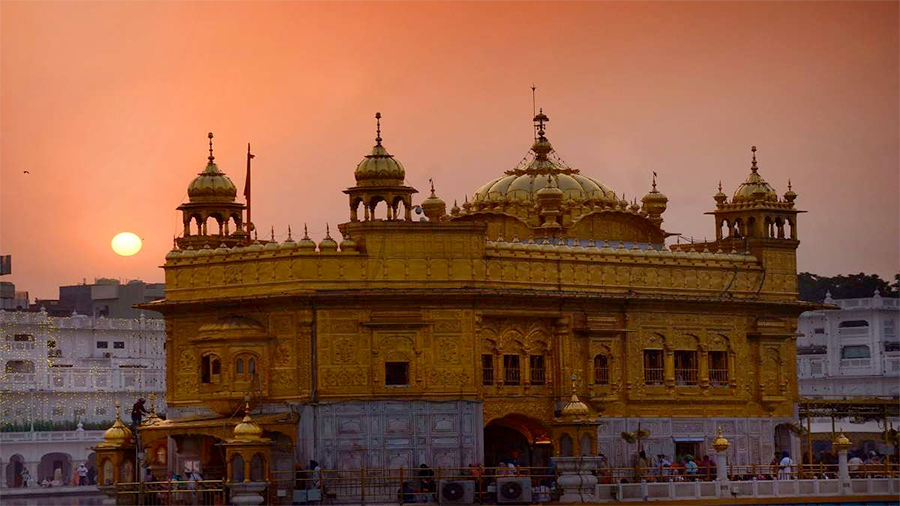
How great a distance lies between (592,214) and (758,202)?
520cm

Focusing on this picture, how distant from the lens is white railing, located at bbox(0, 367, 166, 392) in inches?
3895

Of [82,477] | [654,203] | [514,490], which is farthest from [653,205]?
[82,477]

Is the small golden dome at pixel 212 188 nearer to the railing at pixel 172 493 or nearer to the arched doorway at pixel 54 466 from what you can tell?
the railing at pixel 172 493

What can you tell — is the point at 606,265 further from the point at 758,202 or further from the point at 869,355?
the point at 869,355

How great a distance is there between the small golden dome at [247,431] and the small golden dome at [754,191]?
1849 cm

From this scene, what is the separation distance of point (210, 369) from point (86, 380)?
160 ft

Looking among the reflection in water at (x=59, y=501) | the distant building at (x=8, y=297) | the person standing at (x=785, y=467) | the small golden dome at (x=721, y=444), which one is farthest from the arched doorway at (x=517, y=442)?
the distant building at (x=8, y=297)

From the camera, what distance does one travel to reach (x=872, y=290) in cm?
11862

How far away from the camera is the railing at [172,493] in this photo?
166 ft

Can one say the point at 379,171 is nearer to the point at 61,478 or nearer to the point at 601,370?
the point at 601,370

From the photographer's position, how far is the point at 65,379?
101m

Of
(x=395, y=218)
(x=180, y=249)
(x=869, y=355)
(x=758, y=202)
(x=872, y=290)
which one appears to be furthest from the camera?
(x=872, y=290)

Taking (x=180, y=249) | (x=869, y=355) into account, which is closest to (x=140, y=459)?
(x=180, y=249)

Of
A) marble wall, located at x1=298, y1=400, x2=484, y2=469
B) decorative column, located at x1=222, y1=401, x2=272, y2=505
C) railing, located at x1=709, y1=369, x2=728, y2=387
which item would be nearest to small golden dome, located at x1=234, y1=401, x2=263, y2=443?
decorative column, located at x1=222, y1=401, x2=272, y2=505
